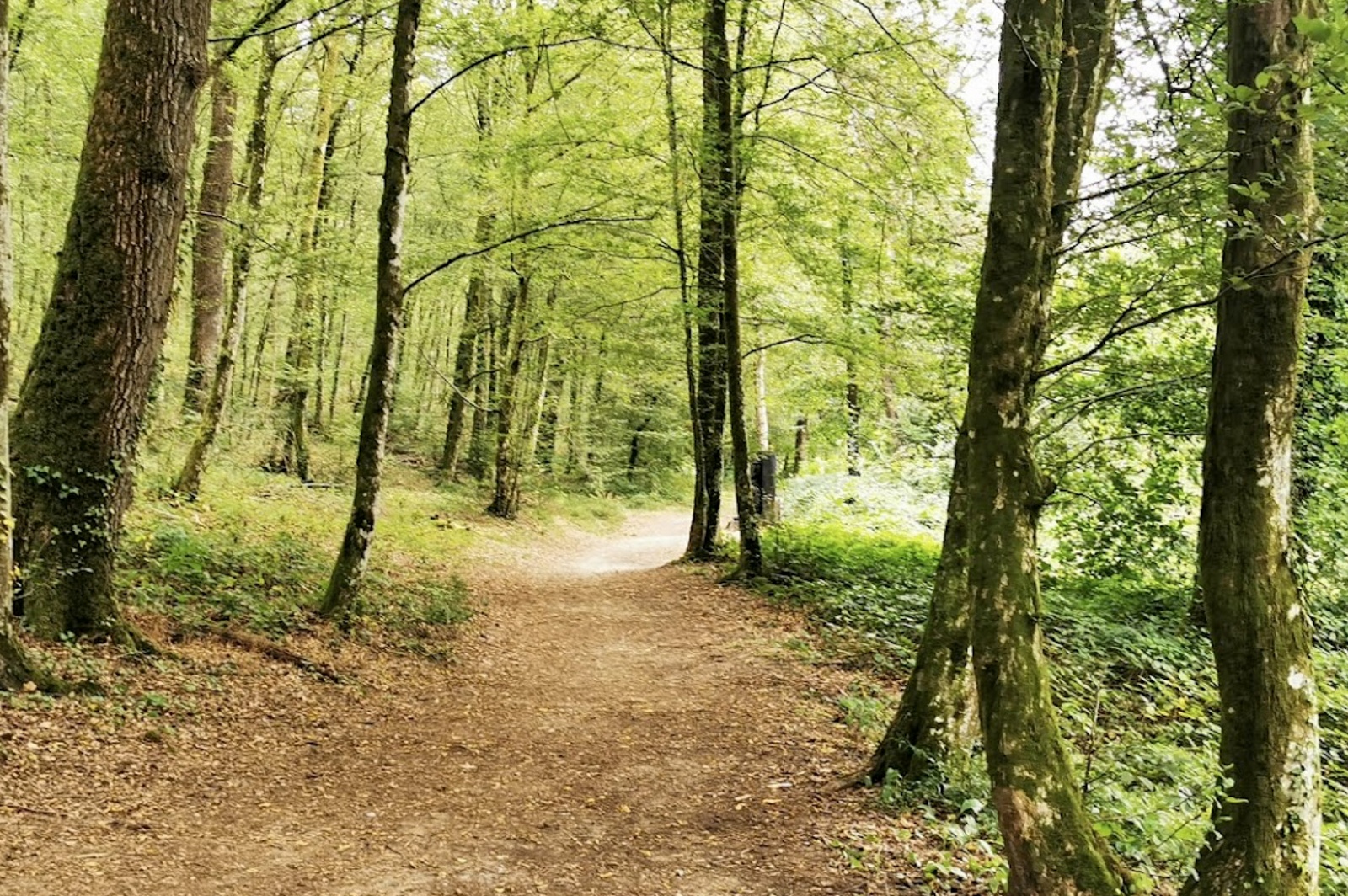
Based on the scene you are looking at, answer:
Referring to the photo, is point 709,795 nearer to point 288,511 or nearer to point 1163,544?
point 1163,544

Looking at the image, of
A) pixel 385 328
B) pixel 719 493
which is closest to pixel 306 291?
pixel 385 328

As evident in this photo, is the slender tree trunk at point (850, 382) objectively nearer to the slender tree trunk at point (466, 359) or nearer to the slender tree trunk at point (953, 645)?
the slender tree trunk at point (953, 645)

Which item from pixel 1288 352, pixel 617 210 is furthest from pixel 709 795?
pixel 617 210

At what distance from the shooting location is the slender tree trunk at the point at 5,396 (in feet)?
14.9

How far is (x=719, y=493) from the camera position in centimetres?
1362

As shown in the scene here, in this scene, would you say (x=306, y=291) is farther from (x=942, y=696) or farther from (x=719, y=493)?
(x=942, y=696)

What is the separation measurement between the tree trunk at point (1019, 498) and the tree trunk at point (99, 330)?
572 centimetres

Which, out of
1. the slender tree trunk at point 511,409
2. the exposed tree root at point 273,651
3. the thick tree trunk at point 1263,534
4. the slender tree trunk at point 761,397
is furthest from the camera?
the slender tree trunk at point 761,397

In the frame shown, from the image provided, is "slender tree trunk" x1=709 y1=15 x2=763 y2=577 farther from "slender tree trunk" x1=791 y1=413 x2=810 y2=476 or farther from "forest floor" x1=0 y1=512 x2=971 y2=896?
"slender tree trunk" x1=791 y1=413 x2=810 y2=476

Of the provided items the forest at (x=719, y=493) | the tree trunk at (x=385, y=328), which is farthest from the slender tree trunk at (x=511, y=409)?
the tree trunk at (x=385, y=328)

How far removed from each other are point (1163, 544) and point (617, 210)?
880cm

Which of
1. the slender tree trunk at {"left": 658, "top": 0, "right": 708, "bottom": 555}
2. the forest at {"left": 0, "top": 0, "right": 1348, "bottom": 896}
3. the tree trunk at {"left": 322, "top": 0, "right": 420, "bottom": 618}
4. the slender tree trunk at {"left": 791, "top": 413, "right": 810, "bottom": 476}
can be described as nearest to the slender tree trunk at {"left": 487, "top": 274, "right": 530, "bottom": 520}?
the forest at {"left": 0, "top": 0, "right": 1348, "bottom": 896}

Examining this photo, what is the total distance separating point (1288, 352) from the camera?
342cm

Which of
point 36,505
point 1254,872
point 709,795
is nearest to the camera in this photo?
point 1254,872
